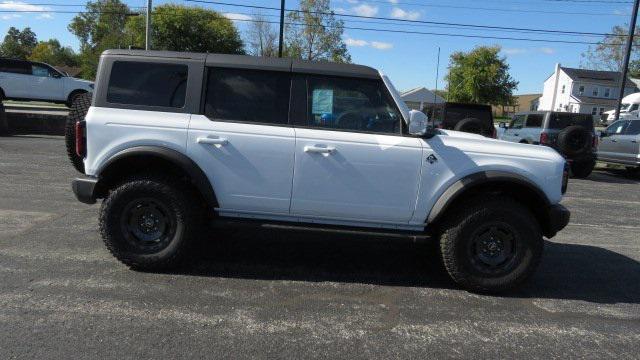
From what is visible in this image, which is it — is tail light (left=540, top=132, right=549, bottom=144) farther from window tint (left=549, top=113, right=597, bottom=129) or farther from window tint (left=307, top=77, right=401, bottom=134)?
window tint (left=307, top=77, right=401, bottom=134)

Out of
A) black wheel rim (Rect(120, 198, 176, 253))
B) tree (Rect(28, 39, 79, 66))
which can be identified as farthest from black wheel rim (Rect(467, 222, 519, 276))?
tree (Rect(28, 39, 79, 66))

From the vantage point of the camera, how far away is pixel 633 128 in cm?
1431

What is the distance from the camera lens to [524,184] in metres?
4.34

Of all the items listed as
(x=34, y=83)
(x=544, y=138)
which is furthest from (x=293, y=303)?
(x=34, y=83)

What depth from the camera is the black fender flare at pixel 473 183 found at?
4312 mm

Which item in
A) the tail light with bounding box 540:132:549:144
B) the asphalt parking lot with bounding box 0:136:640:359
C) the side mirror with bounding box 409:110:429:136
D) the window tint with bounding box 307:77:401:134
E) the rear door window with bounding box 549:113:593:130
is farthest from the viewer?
the rear door window with bounding box 549:113:593:130

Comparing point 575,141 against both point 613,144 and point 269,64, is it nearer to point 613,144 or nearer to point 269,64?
point 613,144

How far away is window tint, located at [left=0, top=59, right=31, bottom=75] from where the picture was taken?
16844 mm

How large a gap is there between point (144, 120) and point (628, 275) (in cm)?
499

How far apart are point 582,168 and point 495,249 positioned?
10.4 m

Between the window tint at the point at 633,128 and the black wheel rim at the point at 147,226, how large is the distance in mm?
13856

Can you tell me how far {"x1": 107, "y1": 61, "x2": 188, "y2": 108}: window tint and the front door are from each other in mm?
1117

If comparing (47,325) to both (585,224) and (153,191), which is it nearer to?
(153,191)

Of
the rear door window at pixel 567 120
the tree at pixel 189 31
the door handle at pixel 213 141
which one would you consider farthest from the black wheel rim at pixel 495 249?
the tree at pixel 189 31
